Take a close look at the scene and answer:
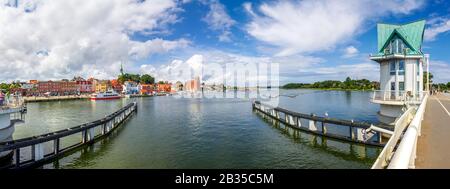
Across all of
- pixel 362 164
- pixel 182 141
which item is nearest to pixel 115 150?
pixel 182 141

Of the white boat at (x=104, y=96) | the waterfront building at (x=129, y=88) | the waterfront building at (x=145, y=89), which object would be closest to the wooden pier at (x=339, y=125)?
the white boat at (x=104, y=96)

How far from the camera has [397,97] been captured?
25406 millimetres

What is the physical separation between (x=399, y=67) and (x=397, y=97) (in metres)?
3.30

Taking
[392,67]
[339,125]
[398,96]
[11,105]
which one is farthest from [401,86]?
[11,105]

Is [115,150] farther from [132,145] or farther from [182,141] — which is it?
[182,141]

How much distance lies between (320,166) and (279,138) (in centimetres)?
926

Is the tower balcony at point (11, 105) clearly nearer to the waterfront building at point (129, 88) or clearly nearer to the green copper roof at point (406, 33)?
the green copper roof at point (406, 33)

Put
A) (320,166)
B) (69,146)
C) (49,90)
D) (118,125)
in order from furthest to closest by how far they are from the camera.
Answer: (49,90) < (118,125) < (69,146) < (320,166)

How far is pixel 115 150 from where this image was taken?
21.7 metres

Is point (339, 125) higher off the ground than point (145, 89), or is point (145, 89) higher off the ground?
point (145, 89)

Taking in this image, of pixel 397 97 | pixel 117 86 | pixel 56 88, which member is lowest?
pixel 397 97

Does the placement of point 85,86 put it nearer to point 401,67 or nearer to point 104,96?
point 104,96

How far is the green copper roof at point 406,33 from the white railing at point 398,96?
4.75 metres
